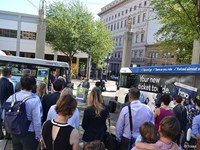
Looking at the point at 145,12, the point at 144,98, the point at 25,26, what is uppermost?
the point at 145,12

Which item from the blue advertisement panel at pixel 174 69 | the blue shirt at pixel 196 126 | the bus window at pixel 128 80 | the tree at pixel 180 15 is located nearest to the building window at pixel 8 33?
the tree at pixel 180 15

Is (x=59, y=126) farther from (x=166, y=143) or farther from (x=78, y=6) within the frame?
(x=78, y=6)

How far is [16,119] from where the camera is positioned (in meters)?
4.48

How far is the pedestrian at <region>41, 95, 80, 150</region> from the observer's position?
11.3ft

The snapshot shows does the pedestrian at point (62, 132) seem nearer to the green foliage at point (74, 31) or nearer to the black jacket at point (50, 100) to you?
the black jacket at point (50, 100)

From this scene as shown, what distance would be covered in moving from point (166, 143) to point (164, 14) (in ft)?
60.1

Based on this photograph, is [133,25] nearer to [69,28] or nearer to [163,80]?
[69,28]

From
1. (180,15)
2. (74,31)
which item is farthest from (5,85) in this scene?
(74,31)

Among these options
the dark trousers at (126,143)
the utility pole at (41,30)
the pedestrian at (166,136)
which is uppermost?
the utility pole at (41,30)

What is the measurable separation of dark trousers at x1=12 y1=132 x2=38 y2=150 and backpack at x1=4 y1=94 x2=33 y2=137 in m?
0.08

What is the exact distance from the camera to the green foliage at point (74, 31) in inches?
1741

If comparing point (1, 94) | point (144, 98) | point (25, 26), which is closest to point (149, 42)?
point (25, 26)

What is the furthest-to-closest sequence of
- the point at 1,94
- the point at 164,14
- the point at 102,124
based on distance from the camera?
the point at 164,14, the point at 1,94, the point at 102,124

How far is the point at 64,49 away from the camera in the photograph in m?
44.5
